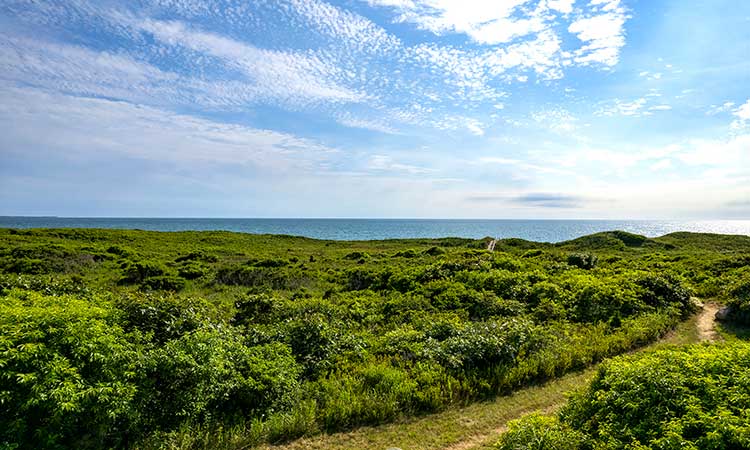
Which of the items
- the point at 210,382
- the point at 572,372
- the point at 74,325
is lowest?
the point at 572,372

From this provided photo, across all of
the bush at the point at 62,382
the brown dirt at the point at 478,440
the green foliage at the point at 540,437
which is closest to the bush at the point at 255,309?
the bush at the point at 62,382

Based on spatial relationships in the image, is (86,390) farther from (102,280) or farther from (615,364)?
(102,280)

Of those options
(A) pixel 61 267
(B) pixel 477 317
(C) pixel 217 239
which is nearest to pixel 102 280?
(A) pixel 61 267

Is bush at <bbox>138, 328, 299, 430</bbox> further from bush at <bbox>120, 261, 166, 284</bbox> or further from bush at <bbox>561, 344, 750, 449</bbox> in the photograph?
bush at <bbox>120, 261, 166, 284</bbox>

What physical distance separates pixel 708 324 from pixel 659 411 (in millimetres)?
13395

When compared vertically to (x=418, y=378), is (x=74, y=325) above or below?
above

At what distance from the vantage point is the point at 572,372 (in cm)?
1155

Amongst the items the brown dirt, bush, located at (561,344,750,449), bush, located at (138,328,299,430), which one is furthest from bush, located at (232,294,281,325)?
bush, located at (561,344,750,449)

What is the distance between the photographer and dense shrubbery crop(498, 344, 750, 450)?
588 cm

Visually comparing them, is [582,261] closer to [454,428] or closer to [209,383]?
[454,428]

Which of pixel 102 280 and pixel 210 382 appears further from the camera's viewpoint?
pixel 102 280

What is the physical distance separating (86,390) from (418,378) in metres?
7.29

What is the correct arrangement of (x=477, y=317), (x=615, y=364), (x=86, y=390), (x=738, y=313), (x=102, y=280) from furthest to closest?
(x=102, y=280) → (x=477, y=317) → (x=738, y=313) → (x=615, y=364) → (x=86, y=390)

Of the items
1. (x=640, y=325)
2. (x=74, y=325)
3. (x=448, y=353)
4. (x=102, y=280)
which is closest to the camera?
(x=74, y=325)
